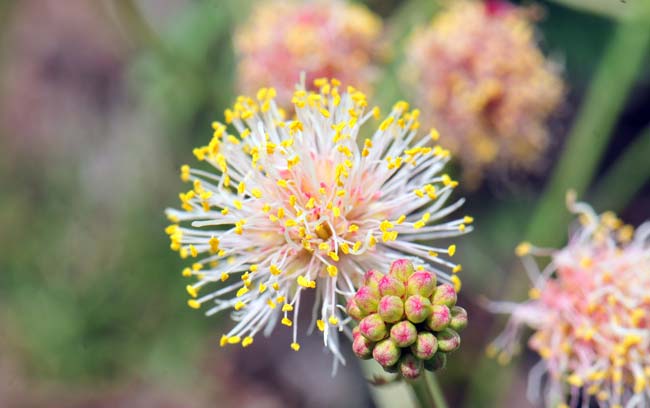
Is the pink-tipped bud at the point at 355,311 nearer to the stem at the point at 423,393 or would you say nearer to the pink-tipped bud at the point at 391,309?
the pink-tipped bud at the point at 391,309

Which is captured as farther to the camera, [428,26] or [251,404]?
[251,404]

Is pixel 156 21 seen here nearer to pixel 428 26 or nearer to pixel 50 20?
pixel 50 20

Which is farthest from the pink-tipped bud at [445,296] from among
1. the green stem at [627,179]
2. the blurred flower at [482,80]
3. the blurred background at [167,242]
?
the green stem at [627,179]

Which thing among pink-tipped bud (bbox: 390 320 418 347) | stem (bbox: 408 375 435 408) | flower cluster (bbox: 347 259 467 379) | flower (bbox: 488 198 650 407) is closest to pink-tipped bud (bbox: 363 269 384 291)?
→ flower cluster (bbox: 347 259 467 379)

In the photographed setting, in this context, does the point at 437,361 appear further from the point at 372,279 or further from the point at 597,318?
the point at 597,318

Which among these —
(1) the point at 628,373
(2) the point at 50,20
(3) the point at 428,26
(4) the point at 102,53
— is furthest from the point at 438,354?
(2) the point at 50,20

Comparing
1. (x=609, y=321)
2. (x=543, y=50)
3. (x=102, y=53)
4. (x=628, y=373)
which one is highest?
(x=102, y=53)

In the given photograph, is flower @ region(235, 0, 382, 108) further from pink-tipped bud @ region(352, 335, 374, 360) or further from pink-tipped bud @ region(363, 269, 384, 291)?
pink-tipped bud @ region(352, 335, 374, 360)

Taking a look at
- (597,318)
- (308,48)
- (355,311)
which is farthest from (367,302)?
(308,48)
